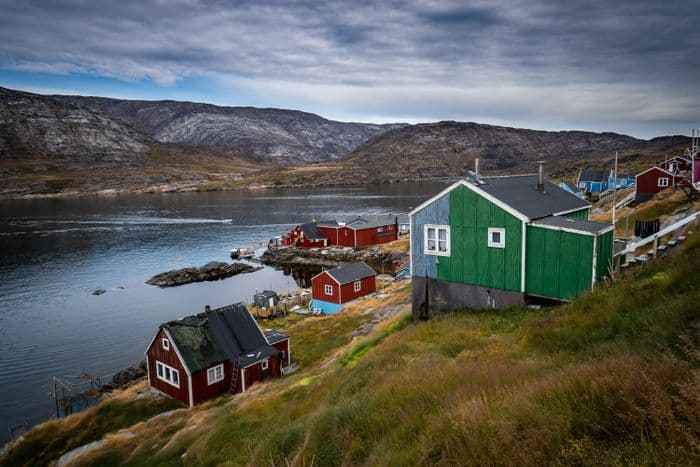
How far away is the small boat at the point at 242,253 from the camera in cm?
7612

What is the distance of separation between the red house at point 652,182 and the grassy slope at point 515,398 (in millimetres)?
44201

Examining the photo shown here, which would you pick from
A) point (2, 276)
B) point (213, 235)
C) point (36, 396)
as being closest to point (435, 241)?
point (36, 396)

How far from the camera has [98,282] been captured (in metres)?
61.8

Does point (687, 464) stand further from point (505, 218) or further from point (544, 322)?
point (505, 218)

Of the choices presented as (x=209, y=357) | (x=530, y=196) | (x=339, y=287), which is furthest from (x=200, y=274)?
(x=530, y=196)

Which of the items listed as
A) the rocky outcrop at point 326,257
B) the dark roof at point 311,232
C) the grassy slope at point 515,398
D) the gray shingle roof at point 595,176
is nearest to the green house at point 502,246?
the grassy slope at point 515,398

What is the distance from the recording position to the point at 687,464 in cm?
450

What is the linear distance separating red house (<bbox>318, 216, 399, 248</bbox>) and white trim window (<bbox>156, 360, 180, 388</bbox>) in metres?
49.7

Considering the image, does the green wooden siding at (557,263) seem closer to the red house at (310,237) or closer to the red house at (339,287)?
the red house at (339,287)

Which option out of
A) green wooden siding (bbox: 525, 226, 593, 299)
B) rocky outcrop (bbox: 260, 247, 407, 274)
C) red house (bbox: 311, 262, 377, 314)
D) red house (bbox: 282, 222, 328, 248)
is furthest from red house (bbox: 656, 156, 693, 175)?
green wooden siding (bbox: 525, 226, 593, 299)

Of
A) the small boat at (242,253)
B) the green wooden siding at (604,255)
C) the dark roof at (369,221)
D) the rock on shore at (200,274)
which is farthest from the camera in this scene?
the dark roof at (369,221)

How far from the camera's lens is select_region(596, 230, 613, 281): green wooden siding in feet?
56.1

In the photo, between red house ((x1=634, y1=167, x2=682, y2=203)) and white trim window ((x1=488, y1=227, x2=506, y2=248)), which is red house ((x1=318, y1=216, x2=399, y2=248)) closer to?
red house ((x1=634, y1=167, x2=682, y2=203))

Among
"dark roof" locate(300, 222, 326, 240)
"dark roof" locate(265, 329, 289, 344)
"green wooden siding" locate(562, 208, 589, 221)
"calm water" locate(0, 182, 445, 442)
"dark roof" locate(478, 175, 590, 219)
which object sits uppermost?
"dark roof" locate(478, 175, 590, 219)
